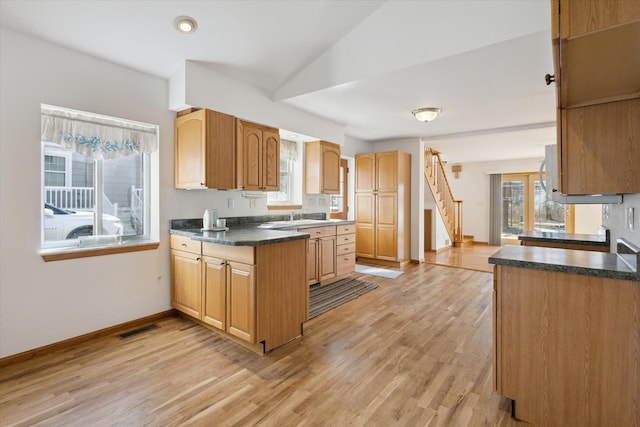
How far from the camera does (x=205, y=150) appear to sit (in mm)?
3213

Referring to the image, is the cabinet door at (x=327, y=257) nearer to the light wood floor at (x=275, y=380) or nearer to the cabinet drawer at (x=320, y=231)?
the cabinet drawer at (x=320, y=231)

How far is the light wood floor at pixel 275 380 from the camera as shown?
187 cm

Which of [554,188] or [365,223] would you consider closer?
[554,188]

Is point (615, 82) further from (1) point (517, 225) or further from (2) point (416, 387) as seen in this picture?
(1) point (517, 225)

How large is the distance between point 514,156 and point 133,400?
361 inches

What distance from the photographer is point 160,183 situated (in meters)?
3.39

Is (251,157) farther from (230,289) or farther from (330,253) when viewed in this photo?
(330,253)

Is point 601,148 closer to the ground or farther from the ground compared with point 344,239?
farther from the ground

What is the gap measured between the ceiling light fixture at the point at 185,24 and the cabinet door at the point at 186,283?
2.07 meters

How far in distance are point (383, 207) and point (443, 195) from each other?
3.13 metres

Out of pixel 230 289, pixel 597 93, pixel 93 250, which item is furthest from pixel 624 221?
pixel 93 250

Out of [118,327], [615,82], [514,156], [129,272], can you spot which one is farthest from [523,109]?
[118,327]

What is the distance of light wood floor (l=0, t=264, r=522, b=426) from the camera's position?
6.13 feet

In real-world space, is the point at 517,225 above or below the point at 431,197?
below
